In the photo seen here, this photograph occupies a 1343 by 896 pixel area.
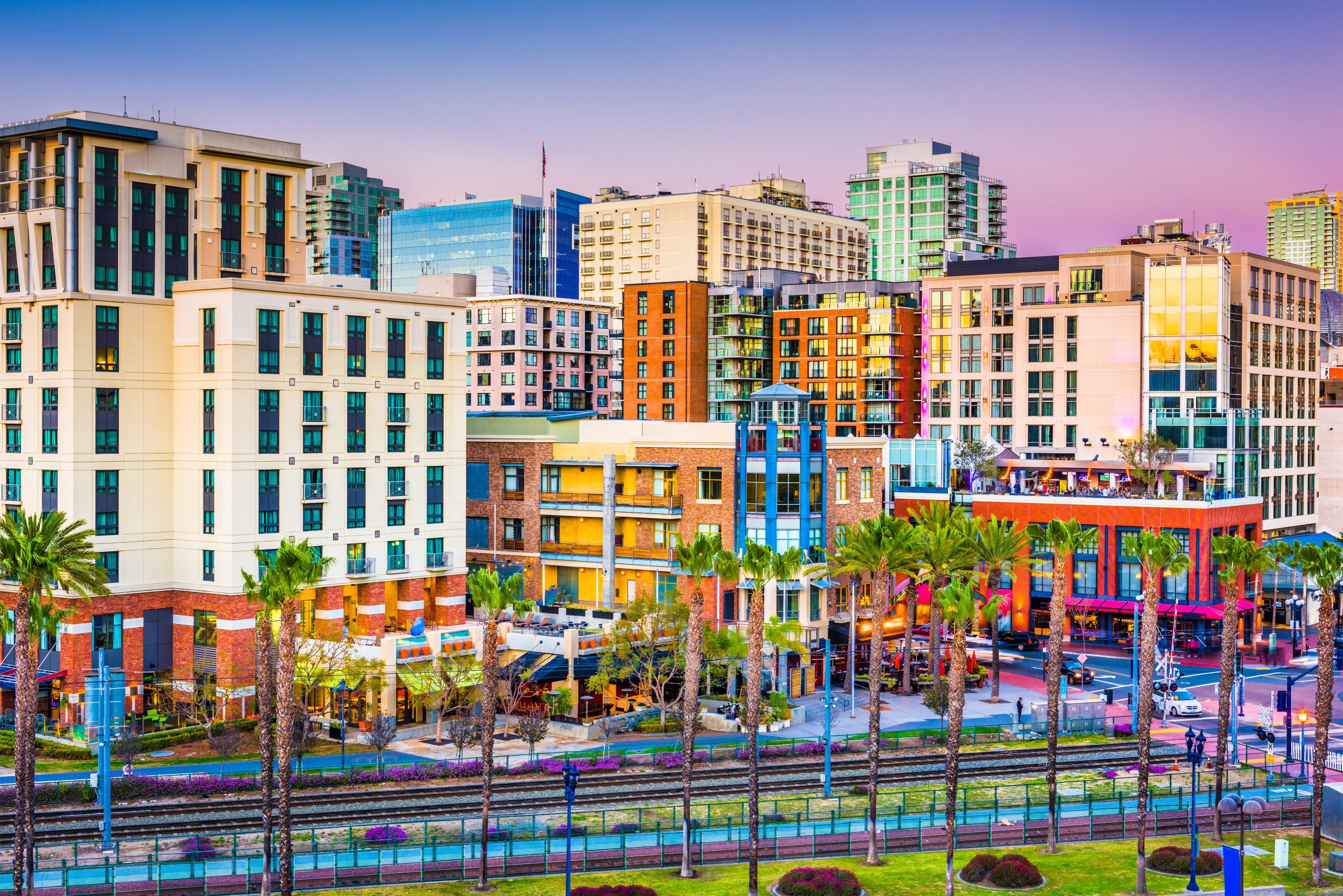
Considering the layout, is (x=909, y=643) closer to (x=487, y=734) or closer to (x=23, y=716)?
(x=487, y=734)

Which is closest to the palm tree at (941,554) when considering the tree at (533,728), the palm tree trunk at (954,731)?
the palm tree trunk at (954,731)

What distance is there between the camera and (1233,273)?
149125 millimetres

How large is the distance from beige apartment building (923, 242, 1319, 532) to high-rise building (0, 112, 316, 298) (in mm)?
83269

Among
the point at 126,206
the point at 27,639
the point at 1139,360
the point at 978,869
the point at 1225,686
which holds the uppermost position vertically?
the point at 126,206

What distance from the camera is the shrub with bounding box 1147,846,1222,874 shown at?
58.8 metres

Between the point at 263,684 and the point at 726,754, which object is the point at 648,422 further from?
the point at 263,684

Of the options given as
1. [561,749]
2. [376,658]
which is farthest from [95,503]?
[561,749]

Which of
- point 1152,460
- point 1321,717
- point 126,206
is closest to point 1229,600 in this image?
point 1321,717

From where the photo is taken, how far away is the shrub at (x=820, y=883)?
54594mm

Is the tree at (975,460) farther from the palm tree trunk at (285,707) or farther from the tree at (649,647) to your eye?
the palm tree trunk at (285,707)

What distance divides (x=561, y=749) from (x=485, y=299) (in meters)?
112

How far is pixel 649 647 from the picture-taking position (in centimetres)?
8731

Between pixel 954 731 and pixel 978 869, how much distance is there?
5.64m

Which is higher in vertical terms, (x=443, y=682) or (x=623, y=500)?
(x=623, y=500)
